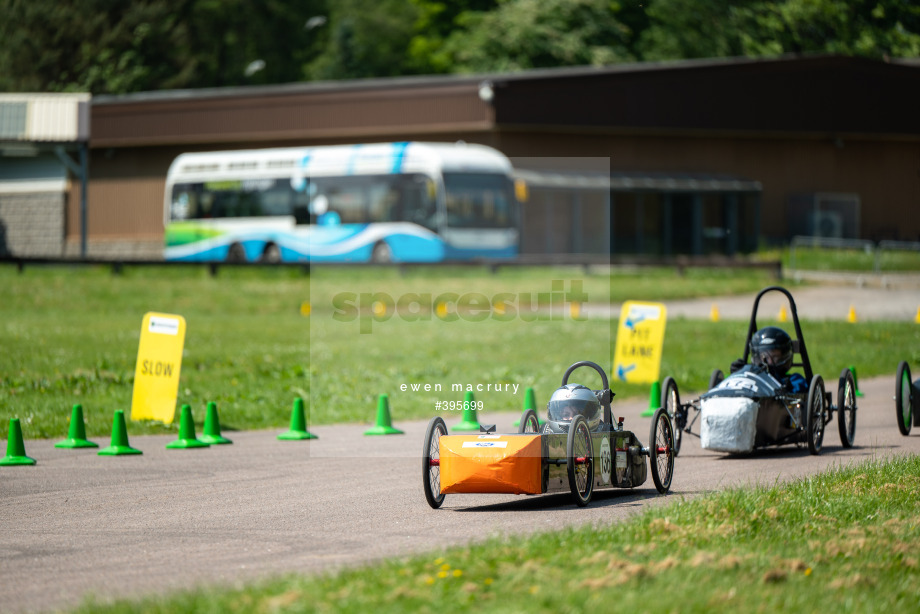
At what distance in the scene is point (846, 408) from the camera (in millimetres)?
14375

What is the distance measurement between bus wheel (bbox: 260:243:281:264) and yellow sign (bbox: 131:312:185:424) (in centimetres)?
2888

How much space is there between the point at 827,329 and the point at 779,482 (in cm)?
1817

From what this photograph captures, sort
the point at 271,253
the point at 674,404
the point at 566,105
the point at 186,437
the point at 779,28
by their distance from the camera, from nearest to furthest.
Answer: the point at 674,404, the point at 186,437, the point at 271,253, the point at 566,105, the point at 779,28

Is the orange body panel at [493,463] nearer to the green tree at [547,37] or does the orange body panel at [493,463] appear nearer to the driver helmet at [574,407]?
the driver helmet at [574,407]

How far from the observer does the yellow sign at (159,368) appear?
16.2 m

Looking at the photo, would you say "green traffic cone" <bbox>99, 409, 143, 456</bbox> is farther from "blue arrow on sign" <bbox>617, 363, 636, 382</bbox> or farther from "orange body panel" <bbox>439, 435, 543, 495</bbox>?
"blue arrow on sign" <bbox>617, 363, 636, 382</bbox>

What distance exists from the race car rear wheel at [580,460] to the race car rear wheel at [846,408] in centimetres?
433

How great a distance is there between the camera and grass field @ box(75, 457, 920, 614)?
657 centimetres

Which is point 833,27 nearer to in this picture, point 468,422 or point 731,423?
point 468,422

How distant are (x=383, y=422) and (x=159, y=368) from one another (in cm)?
292

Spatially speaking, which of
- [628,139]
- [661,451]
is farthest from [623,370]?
[628,139]

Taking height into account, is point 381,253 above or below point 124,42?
below

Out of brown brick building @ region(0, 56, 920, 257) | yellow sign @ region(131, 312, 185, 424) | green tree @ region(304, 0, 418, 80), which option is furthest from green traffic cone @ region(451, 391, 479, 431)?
green tree @ region(304, 0, 418, 80)

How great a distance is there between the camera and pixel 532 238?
48.2 metres
